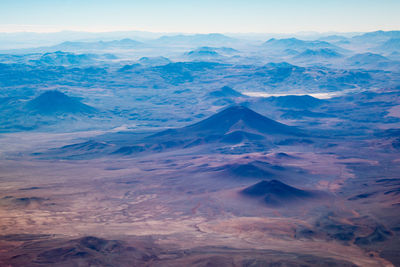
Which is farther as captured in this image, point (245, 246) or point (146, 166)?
point (146, 166)

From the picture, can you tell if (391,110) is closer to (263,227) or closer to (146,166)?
(146,166)

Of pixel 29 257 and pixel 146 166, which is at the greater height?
pixel 29 257

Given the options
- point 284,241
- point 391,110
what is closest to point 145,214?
point 284,241

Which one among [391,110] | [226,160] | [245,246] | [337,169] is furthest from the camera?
[391,110]

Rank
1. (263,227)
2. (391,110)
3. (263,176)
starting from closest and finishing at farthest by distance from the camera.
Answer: (263,227) < (263,176) < (391,110)

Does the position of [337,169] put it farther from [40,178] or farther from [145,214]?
[40,178]

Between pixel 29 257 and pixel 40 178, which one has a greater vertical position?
pixel 29 257

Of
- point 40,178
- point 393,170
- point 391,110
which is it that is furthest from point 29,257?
point 391,110

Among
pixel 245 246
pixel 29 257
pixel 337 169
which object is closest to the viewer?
pixel 29 257

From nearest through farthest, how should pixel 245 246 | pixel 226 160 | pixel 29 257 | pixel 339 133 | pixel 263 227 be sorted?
pixel 29 257, pixel 245 246, pixel 263 227, pixel 226 160, pixel 339 133
